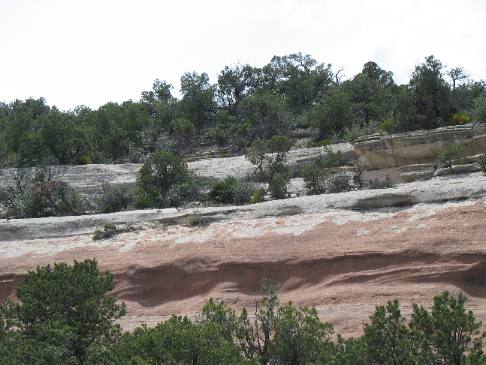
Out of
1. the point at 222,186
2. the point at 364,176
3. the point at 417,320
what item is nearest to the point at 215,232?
the point at 222,186

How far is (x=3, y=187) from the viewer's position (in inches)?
1389

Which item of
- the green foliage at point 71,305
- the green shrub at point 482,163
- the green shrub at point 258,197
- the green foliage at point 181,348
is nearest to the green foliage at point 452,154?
the green shrub at point 482,163

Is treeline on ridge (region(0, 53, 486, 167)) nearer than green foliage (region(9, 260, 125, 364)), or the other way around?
green foliage (region(9, 260, 125, 364))

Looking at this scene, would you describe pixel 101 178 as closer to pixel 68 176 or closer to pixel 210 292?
pixel 68 176

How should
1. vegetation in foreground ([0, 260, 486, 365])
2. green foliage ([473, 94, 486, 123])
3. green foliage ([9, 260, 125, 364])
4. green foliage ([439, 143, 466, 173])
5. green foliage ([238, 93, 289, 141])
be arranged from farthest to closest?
green foliage ([238, 93, 289, 141]) → green foliage ([473, 94, 486, 123]) → green foliage ([439, 143, 466, 173]) → green foliage ([9, 260, 125, 364]) → vegetation in foreground ([0, 260, 486, 365])

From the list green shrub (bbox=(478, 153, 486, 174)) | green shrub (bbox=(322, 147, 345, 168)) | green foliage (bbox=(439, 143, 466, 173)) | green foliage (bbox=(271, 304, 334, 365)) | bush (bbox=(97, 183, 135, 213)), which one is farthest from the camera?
green shrub (bbox=(322, 147, 345, 168))

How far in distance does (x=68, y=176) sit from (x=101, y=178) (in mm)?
1745

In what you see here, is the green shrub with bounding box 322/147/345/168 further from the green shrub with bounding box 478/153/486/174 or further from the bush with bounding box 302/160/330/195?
the green shrub with bounding box 478/153/486/174

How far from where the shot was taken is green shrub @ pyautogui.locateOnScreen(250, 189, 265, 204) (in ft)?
88.7

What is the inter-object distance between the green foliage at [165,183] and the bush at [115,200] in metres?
0.51

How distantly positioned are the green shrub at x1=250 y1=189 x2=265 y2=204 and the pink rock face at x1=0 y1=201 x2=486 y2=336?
15.5 ft

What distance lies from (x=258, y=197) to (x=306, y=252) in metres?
8.49

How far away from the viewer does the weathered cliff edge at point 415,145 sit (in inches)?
1127

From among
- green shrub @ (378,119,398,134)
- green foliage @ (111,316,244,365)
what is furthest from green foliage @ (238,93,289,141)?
green foliage @ (111,316,244,365)
